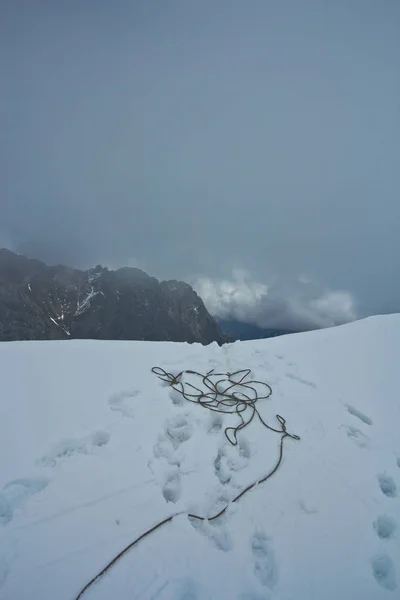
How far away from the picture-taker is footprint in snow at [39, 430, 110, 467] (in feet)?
10.4

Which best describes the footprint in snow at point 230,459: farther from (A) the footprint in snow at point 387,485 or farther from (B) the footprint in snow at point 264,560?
(A) the footprint in snow at point 387,485

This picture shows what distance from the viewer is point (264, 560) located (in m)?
2.44

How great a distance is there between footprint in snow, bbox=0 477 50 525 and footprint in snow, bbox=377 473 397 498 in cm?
362

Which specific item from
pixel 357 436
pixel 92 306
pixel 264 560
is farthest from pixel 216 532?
pixel 92 306

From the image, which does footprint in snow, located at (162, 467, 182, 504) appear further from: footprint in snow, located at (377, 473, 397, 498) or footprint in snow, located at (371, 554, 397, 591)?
footprint in snow, located at (377, 473, 397, 498)

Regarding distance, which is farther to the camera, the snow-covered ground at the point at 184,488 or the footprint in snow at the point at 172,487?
the footprint in snow at the point at 172,487

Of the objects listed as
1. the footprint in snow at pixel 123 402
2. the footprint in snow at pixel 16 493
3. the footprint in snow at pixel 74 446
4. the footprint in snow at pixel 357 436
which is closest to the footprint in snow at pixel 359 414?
the footprint in snow at pixel 357 436

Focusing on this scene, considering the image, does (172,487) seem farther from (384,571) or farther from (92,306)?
(92,306)

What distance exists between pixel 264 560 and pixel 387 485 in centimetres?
176

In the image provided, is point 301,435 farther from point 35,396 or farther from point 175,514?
point 35,396

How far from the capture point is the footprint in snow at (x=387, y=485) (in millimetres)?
3125

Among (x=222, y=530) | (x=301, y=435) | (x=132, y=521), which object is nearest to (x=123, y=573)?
(x=132, y=521)

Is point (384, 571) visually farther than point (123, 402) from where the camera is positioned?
No

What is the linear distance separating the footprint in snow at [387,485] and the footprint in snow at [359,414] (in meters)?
1.08
